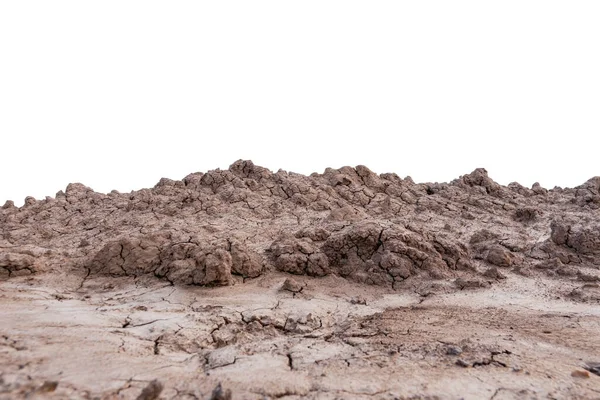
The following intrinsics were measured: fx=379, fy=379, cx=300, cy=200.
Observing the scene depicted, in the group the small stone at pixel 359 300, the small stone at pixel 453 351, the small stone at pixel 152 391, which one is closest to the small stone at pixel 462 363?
the small stone at pixel 453 351

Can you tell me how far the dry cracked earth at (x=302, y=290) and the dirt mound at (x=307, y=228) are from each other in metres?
0.03

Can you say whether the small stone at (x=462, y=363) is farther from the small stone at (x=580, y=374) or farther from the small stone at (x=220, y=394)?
the small stone at (x=220, y=394)

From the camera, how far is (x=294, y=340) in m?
2.93

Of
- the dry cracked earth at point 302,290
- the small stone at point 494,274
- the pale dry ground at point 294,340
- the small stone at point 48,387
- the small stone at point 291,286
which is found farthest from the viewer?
the small stone at point 494,274

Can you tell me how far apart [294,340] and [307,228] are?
2646 millimetres

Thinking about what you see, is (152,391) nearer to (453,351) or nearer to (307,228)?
(453,351)

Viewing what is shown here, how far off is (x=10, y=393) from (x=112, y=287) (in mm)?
2671

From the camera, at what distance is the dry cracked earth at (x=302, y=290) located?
7.24ft

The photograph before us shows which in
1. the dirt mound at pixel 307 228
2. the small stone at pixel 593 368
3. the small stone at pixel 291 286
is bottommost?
the small stone at pixel 593 368

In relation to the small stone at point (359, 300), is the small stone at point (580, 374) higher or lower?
lower

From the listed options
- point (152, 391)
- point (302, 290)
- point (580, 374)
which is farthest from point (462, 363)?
point (302, 290)

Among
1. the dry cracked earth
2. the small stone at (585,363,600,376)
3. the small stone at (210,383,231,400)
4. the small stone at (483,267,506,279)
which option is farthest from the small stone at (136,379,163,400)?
the small stone at (483,267,506,279)

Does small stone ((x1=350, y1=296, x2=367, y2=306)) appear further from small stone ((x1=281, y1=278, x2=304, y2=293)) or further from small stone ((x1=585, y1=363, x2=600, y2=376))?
small stone ((x1=585, y1=363, x2=600, y2=376))

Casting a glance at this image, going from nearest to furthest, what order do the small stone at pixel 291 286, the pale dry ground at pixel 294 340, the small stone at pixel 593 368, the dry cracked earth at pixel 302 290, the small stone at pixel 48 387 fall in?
the small stone at pixel 48 387 → the pale dry ground at pixel 294 340 → the dry cracked earth at pixel 302 290 → the small stone at pixel 593 368 → the small stone at pixel 291 286
